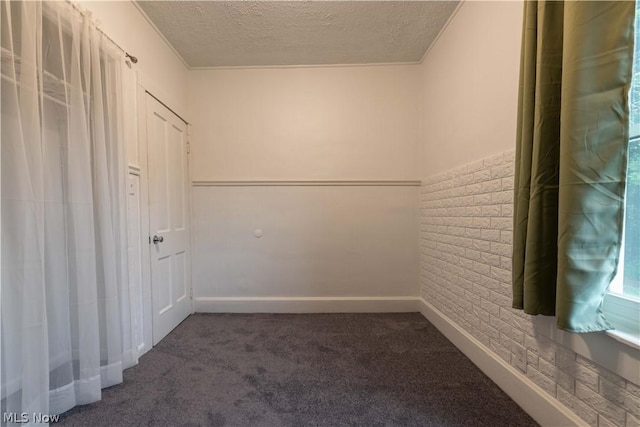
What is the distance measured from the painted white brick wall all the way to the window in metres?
0.22

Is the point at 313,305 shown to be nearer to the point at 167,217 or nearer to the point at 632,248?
the point at 167,217

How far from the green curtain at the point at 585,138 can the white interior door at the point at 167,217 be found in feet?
8.16

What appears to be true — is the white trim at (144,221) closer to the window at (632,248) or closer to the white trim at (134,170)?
the white trim at (134,170)

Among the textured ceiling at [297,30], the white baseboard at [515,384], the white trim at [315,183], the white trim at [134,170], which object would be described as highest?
the textured ceiling at [297,30]

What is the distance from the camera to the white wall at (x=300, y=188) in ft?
8.90

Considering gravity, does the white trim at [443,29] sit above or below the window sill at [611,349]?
above

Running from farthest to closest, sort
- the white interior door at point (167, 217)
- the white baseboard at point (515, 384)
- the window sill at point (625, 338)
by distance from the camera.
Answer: the white interior door at point (167, 217)
the white baseboard at point (515, 384)
the window sill at point (625, 338)

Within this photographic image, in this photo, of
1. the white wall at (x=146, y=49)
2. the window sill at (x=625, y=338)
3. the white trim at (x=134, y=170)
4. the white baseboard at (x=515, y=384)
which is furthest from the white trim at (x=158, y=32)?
the white baseboard at (x=515, y=384)

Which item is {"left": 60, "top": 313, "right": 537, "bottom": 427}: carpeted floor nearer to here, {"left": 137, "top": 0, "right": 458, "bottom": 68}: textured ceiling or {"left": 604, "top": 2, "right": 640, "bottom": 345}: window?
{"left": 604, "top": 2, "right": 640, "bottom": 345}: window

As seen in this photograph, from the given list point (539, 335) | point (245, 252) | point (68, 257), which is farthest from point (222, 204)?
point (539, 335)

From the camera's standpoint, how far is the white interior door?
2088 millimetres

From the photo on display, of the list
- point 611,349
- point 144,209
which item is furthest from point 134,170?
point 611,349

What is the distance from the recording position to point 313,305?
2707 mm

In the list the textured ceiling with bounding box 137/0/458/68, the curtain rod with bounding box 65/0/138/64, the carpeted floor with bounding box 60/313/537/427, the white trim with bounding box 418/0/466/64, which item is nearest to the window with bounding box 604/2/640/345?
the carpeted floor with bounding box 60/313/537/427
